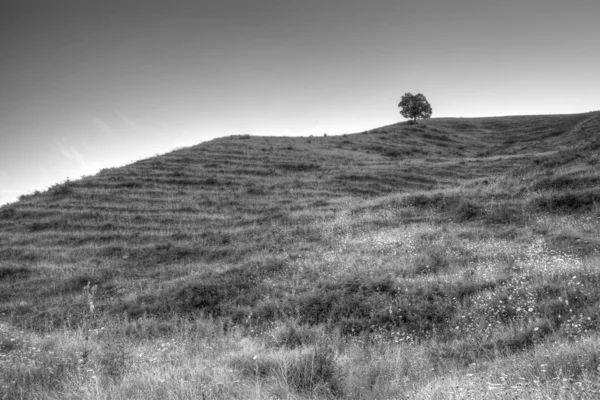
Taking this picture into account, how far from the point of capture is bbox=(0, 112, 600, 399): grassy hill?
539cm

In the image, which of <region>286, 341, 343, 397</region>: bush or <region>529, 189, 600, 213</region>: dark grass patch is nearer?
<region>286, 341, 343, 397</region>: bush

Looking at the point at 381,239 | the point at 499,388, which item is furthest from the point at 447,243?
the point at 499,388

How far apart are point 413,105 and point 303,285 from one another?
6574 centimetres

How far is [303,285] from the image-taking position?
1231 cm

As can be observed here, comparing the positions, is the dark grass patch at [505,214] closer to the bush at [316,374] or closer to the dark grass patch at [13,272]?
the bush at [316,374]

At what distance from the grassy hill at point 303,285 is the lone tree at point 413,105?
132 feet

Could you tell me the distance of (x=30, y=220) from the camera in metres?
23.9

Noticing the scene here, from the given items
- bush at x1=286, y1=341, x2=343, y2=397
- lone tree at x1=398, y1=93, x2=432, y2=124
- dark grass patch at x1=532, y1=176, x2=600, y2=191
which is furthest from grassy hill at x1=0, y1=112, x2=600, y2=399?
lone tree at x1=398, y1=93, x2=432, y2=124

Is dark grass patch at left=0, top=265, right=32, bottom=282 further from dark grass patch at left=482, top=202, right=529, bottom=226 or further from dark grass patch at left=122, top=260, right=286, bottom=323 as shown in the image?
dark grass patch at left=482, top=202, right=529, bottom=226

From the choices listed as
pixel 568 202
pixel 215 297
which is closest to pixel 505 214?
pixel 568 202

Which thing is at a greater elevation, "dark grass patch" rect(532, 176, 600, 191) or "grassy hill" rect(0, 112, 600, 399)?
"dark grass patch" rect(532, 176, 600, 191)

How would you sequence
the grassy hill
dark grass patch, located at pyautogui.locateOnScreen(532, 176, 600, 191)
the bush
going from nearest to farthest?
the bush < the grassy hill < dark grass patch, located at pyautogui.locateOnScreen(532, 176, 600, 191)

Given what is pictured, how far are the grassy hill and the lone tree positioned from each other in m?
40.4

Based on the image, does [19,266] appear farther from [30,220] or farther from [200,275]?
[200,275]
